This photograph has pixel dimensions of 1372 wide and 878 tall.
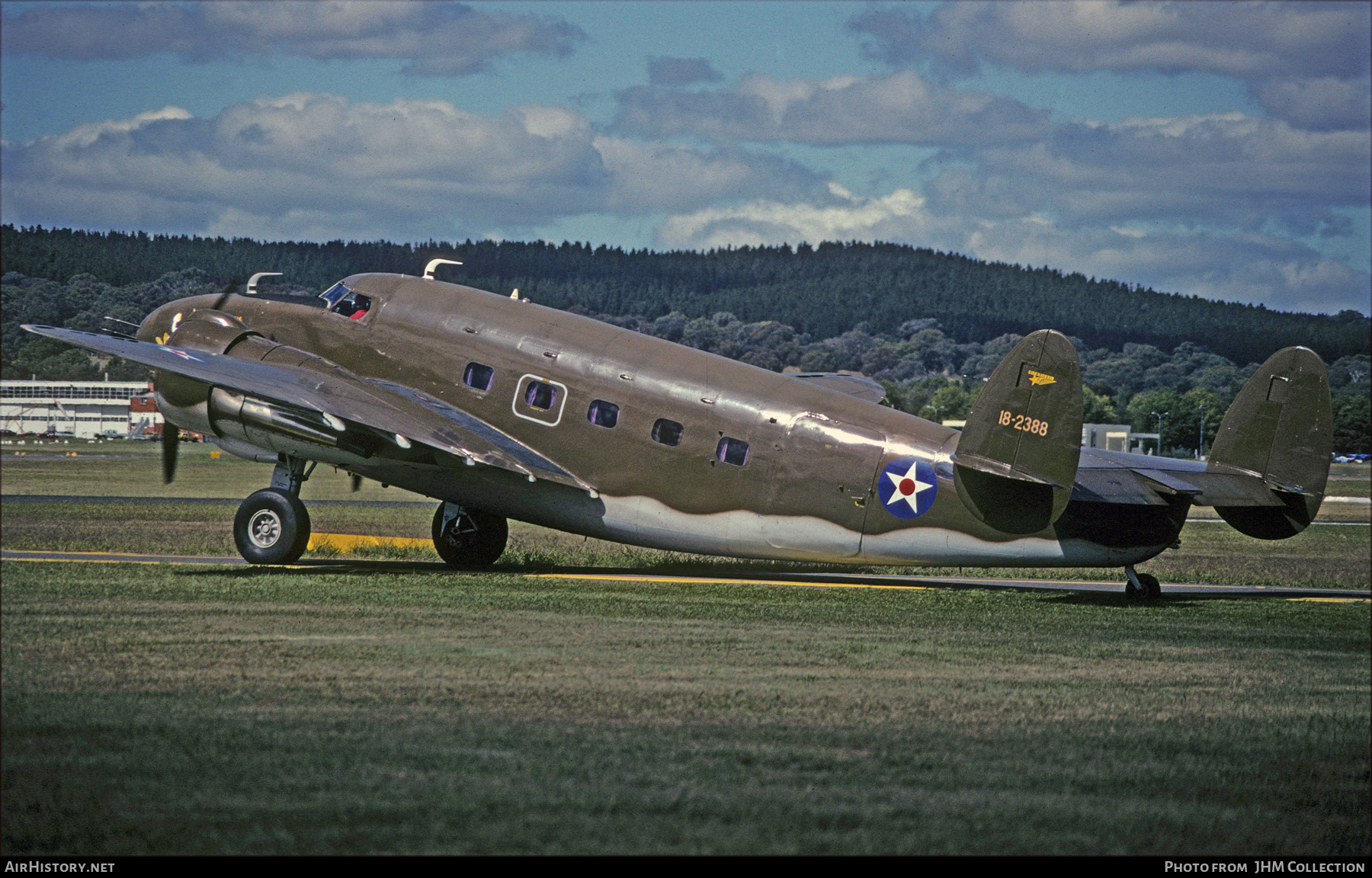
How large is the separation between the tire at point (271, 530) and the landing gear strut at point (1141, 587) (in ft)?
43.4

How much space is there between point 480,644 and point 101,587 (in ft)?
23.3

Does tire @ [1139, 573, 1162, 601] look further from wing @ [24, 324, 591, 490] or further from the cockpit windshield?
the cockpit windshield

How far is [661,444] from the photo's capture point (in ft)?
68.6

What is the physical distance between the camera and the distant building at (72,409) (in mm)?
157125

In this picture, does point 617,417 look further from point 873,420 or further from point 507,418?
point 873,420

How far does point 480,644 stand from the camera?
1390cm

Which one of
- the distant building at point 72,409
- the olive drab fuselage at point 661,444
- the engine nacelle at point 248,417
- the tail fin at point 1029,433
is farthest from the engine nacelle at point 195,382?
the distant building at point 72,409

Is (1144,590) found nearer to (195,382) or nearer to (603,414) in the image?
(603,414)

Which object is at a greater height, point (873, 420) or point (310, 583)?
point (873, 420)

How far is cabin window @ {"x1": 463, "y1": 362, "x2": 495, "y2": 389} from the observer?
22172 mm

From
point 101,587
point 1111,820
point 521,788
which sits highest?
point 1111,820

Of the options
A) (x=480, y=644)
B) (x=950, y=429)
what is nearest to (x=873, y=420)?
(x=950, y=429)

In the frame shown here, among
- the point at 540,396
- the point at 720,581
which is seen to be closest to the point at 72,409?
the point at 540,396

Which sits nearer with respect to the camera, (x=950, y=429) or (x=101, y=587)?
(x=101, y=587)
